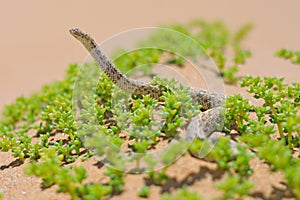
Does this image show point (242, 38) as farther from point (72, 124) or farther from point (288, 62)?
point (72, 124)

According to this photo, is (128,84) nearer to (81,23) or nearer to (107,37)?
(107,37)

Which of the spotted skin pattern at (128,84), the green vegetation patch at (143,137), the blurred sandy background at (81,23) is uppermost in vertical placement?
the blurred sandy background at (81,23)

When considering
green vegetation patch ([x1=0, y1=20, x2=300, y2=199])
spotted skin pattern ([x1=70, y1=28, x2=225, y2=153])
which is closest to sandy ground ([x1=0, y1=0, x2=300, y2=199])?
green vegetation patch ([x1=0, y1=20, x2=300, y2=199])

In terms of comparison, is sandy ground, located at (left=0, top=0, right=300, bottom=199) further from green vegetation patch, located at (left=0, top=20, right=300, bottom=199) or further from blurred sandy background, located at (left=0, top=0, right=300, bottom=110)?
green vegetation patch, located at (left=0, top=20, right=300, bottom=199)

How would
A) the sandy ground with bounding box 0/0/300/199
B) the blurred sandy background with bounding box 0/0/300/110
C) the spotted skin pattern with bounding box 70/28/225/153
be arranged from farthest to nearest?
the blurred sandy background with bounding box 0/0/300/110 < the spotted skin pattern with bounding box 70/28/225/153 < the sandy ground with bounding box 0/0/300/199

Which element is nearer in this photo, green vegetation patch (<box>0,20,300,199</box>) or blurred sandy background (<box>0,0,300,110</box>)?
green vegetation patch (<box>0,20,300,199</box>)

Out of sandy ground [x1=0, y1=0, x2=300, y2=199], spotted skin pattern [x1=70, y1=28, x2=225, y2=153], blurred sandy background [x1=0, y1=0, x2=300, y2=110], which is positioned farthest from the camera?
blurred sandy background [x1=0, y1=0, x2=300, y2=110]

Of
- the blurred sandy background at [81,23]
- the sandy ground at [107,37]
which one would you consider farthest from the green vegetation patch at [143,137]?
the blurred sandy background at [81,23]

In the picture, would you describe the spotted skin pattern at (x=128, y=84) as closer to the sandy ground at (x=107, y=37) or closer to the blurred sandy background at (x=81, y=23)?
the sandy ground at (x=107, y=37)

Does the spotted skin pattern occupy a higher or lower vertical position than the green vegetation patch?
higher
